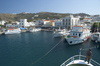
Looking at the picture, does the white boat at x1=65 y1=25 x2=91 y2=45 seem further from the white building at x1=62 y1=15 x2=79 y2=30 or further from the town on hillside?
the white building at x1=62 y1=15 x2=79 y2=30

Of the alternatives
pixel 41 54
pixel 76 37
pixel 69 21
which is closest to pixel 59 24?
pixel 69 21

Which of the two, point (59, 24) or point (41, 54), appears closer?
point (41, 54)

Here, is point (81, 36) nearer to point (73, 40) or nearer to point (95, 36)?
point (73, 40)

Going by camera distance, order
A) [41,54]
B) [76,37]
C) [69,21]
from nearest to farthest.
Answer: [41,54], [76,37], [69,21]

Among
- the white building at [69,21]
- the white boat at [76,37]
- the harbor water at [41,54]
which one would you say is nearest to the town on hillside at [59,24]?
the white building at [69,21]

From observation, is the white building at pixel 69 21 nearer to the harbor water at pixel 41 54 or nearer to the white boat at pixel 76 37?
the white boat at pixel 76 37

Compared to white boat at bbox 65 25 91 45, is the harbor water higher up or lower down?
lower down

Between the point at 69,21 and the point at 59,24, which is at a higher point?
the point at 69,21

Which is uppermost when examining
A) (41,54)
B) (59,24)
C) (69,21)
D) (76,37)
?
(69,21)

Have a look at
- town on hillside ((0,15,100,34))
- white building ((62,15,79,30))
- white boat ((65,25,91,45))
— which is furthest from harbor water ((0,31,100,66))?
white building ((62,15,79,30))

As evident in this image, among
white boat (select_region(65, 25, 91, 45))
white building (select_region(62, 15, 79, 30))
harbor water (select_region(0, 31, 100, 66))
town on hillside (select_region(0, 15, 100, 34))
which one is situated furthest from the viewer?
white building (select_region(62, 15, 79, 30))

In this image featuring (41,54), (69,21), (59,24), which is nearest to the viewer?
(41,54)

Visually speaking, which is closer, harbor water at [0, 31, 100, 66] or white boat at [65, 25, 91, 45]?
harbor water at [0, 31, 100, 66]

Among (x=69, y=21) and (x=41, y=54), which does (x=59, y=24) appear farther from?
(x=41, y=54)
